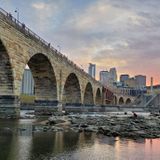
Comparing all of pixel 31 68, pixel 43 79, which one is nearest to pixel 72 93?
pixel 43 79

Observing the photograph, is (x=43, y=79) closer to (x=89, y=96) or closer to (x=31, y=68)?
(x=31, y=68)

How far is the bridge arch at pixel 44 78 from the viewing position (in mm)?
58059

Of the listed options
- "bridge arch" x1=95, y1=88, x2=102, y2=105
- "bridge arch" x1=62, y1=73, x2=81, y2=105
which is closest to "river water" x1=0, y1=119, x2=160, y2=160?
"bridge arch" x1=62, y1=73, x2=81, y2=105

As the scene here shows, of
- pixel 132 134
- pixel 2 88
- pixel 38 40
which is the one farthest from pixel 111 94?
pixel 132 134

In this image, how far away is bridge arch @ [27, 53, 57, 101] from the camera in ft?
190

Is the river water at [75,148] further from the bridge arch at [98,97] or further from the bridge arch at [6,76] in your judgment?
the bridge arch at [98,97]

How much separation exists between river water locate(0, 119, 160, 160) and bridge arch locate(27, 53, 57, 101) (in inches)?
1288

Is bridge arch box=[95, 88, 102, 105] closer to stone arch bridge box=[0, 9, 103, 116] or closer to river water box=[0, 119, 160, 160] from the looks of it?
stone arch bridge box=[0, 9, 103, 116]

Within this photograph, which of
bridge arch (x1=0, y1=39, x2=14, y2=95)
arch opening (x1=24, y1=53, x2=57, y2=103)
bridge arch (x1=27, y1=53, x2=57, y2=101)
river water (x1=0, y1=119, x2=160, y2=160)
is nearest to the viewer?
river water (x1=0, y1=119, x2=160, y2=160)

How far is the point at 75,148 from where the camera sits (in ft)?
68.6

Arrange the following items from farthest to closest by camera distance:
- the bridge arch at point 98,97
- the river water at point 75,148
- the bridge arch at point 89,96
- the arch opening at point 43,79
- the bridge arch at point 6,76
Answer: the bridge arch at point 98,97
the bridge arch at point 89,96
the arch opening at point 43,79
the bridge arch at point 6,76
the river water at point 75,148

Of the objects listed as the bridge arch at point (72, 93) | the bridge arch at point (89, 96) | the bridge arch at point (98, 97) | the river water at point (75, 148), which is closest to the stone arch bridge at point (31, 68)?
the bridge arch at point (72, 93)

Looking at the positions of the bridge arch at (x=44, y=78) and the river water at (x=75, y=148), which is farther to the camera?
the bridge arch at (x=44, y=78)

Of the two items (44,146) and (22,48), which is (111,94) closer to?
(22,48)
